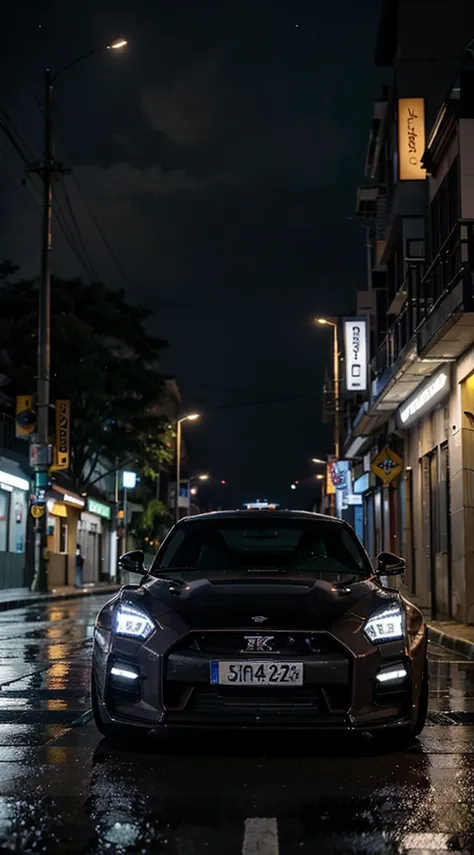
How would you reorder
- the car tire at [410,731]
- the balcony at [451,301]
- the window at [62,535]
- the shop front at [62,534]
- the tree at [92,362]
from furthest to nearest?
the window at [62,535], the shop front at [62,534], the tree at [92,362], the balcony at [451,301], the car tire at [410,731]

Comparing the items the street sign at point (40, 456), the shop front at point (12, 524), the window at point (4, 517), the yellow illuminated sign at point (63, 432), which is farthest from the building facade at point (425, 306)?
the window at point (4, 517)

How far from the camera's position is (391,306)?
3133cm

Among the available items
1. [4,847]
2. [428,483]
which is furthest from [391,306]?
[4,847]

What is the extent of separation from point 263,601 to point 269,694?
A: 1.75 ft

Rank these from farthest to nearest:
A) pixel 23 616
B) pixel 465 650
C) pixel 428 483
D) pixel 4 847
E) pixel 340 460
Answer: pixel 340 460 → pixel 428 483 → pixel 23 616 → pixel 465 650 → pixel 4 847

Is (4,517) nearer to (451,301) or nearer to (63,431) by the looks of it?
(63,431)

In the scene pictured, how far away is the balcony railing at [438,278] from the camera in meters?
16.8

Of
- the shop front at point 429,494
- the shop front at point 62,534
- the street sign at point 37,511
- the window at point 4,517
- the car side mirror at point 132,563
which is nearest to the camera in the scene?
the car side mirror at point 132,563

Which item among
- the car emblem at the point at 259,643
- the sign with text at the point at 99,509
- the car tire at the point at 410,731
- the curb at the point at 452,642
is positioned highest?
the sign with text at the point at 99,509

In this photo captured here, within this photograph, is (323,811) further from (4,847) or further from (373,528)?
(373,528)

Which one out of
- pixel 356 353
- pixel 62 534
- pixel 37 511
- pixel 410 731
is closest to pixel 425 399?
pixel 37 511

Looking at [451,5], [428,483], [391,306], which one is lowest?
[428,483]

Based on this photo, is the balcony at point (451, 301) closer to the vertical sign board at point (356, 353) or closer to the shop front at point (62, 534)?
the vertical sign board at point (356, 353)

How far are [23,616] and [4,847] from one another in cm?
1930
